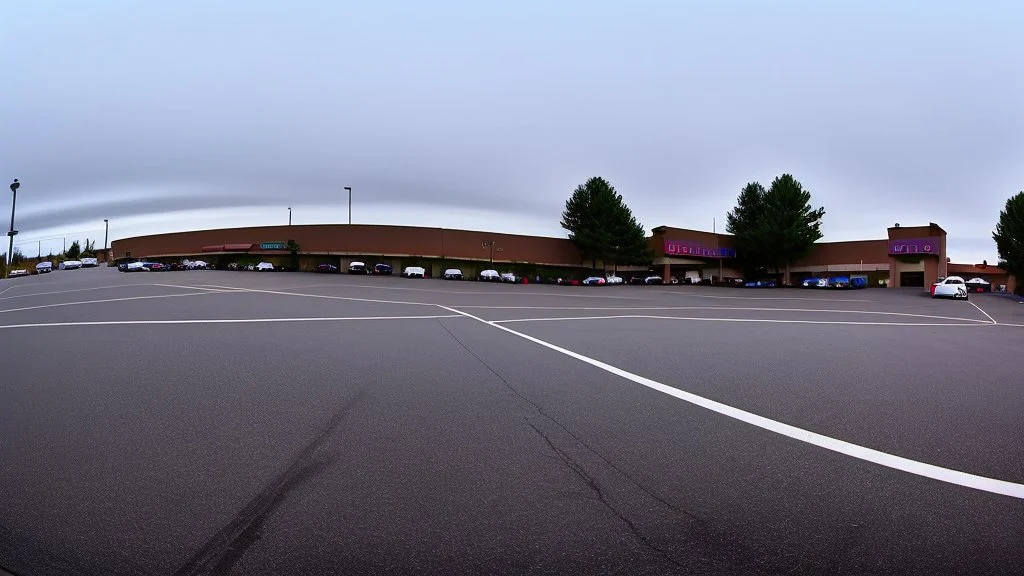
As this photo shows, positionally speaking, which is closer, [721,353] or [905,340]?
[721,353]

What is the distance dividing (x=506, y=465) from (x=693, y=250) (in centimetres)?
6830

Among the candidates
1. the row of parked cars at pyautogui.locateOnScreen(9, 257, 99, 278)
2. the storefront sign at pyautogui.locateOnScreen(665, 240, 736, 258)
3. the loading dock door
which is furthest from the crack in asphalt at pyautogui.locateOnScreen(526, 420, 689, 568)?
the row of parked cars at pyautogui.locateOnScreen(9, 257, 99, 278)

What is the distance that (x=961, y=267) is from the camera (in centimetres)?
8481

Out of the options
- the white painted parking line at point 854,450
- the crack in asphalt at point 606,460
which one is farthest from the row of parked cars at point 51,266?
the white painted parking line at point 854,450

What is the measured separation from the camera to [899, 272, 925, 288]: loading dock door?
200 ft

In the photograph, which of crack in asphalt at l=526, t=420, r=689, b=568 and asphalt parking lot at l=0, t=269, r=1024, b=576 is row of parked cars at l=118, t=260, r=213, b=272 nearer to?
asphalt parking lot at l=0, t=269, r=1024, b=576

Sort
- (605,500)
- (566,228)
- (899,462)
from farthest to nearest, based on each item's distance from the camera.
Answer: (566,228)
(899,462)
(605,500)

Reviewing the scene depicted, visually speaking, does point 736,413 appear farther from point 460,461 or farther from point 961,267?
point 961,267

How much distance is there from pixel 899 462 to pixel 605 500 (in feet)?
8.17

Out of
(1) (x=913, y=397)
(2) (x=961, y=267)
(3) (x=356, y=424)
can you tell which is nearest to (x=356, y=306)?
(3) (x=356, y=424)

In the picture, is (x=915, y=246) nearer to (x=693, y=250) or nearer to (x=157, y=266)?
(x=693, y=250)

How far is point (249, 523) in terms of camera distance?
121 inches

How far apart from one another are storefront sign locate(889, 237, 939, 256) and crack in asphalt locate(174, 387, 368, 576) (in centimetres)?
7271

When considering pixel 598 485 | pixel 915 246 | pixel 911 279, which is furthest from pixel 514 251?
pixel 598 485
